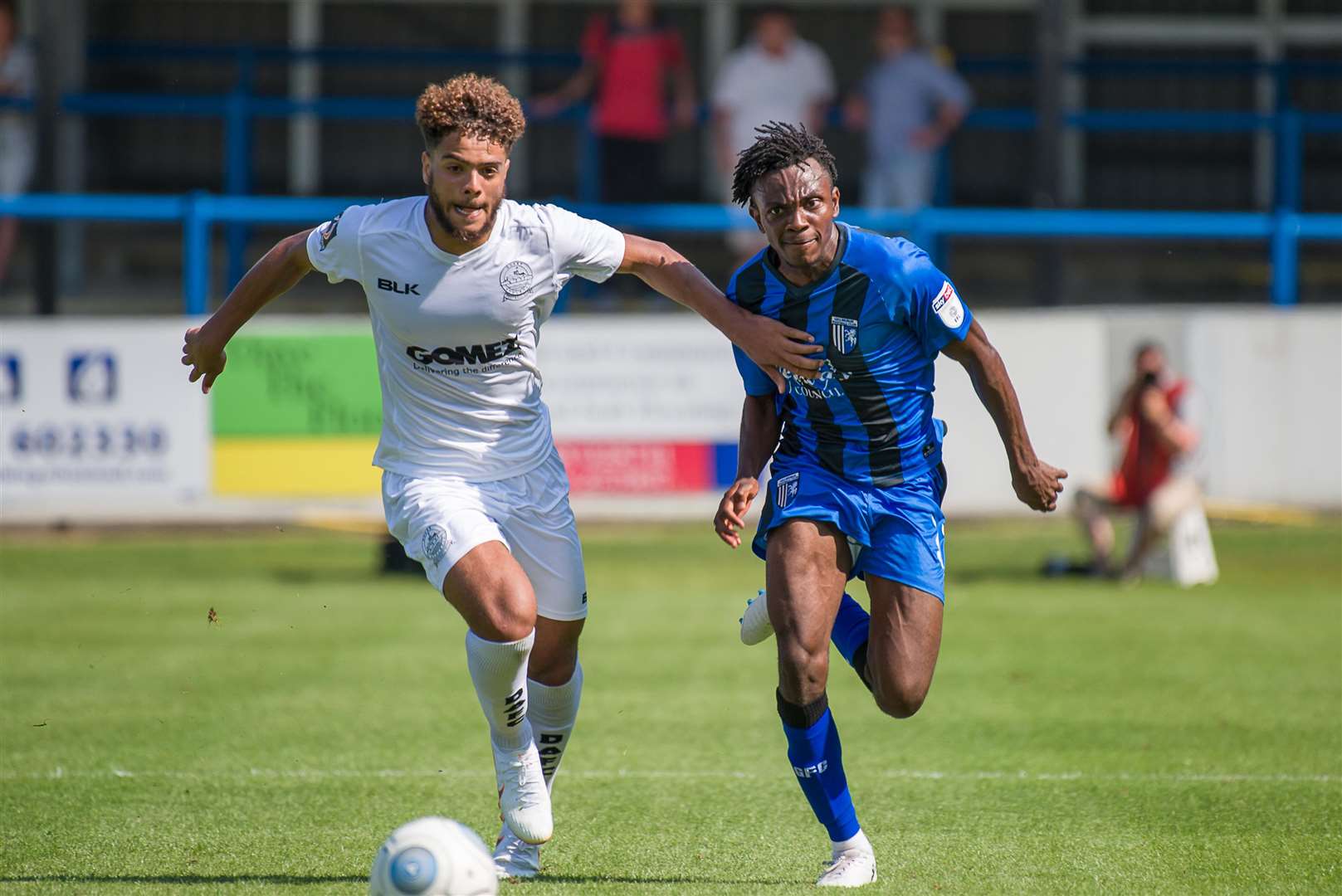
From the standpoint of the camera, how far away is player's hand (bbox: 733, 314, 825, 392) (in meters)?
5.35

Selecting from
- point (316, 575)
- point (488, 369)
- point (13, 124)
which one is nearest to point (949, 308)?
point (488, 369)

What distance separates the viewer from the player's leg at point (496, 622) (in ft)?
17.1

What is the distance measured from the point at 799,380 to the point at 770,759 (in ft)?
6.83

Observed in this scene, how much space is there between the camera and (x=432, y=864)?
448 centimetres

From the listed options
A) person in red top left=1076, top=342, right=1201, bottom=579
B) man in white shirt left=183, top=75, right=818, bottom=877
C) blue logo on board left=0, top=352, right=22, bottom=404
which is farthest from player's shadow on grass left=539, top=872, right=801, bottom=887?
blue logo on board left=0, top=352, right=22, bottom=404

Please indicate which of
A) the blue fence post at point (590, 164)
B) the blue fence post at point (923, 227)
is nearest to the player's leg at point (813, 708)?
the blue fence post at point (923, 227)

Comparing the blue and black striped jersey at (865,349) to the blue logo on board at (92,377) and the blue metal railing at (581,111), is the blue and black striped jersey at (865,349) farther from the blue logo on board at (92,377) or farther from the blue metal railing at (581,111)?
the blue metal railing at (581,111)

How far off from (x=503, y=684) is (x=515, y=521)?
21.7 inches

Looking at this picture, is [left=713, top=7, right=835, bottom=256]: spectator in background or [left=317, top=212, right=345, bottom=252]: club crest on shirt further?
[left=713, top=7, right=835, bottom=256]: spectator in background

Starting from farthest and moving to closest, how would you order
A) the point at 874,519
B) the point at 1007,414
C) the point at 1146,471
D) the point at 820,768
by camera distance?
1. the point at 1146,471
2. the point at 874,519
3. the point at 1007,414
4. the point at 820,768

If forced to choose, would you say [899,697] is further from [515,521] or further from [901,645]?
[515,521]

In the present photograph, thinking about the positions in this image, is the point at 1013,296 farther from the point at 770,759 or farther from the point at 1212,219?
the point at 770,759

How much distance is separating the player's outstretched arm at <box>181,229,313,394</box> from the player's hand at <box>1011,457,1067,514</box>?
90.3 inches

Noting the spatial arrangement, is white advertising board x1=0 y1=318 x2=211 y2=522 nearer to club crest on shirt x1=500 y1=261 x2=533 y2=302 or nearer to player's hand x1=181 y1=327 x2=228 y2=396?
player's hand x1=181 y1=327 x2=228 y2=396
